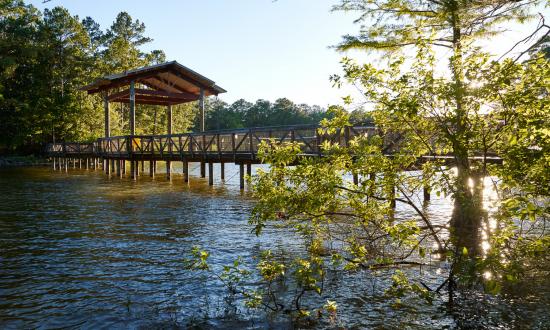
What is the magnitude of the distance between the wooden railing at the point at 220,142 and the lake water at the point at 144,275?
10.3ft

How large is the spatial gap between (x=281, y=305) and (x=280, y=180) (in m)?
1.80

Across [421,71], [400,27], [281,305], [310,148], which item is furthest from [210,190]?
[421,71]

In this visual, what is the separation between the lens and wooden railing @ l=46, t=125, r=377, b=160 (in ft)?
48.8

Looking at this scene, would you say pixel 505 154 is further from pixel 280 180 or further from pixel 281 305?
pixel 281 305

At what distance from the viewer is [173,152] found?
2359 cm

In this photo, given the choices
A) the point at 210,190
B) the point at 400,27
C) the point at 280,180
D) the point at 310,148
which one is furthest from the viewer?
the point at 210,190

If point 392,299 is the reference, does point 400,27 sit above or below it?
above

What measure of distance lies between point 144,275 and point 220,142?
515 inches

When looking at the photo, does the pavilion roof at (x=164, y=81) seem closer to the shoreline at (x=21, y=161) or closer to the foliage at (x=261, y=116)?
the shoreline at (x=21, y=161)

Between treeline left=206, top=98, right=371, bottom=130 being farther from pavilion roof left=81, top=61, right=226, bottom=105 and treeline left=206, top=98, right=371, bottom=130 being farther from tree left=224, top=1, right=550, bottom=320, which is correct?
tree left=224, top=1, right=550, bottom=320

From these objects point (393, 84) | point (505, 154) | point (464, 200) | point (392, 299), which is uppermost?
point (393, 84)

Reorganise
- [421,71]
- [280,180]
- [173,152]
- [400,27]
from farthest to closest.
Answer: [173,152]
[400,27]
[280,180]
[421,71]

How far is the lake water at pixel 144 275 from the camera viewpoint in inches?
225

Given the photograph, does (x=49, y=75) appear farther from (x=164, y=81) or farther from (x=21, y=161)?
(x=164, y=81)
